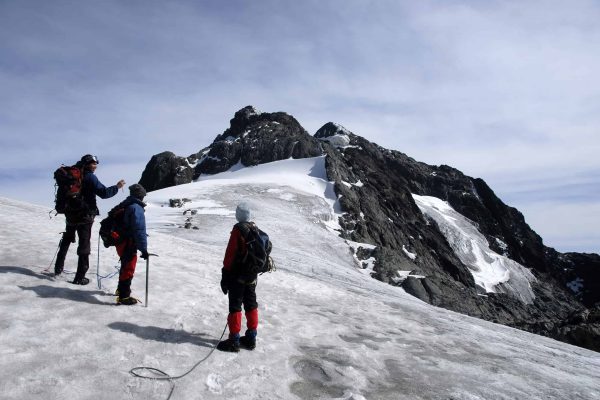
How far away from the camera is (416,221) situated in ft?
276

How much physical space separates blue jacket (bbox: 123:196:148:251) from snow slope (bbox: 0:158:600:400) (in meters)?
1.35

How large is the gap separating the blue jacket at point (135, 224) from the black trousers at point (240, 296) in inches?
82.5

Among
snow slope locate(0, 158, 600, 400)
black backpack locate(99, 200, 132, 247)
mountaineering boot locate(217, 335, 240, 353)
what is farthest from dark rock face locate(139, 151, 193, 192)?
mountaineering boot locate(217, 335, 240, 353)

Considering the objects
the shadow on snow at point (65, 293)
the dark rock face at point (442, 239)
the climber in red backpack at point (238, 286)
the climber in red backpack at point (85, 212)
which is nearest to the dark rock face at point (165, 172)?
the dark rock face at point (442, 239)

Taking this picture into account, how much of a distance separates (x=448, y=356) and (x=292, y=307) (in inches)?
162

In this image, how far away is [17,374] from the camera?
538 cm

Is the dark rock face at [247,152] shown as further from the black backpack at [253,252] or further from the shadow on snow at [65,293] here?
the black backpack at [253,252]

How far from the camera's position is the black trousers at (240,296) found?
725 cm

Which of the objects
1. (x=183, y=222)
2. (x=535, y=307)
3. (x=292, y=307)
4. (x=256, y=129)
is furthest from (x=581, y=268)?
(x=292, y=307)

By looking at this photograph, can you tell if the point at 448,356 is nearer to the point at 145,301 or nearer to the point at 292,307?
the point at 292,307

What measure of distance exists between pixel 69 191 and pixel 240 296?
4.66 metres

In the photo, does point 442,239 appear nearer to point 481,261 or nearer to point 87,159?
point 481,261

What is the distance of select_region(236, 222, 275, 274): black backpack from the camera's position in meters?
7.30

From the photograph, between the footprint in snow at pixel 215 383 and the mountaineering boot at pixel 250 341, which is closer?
the footprint in snow at pixel 215 383
